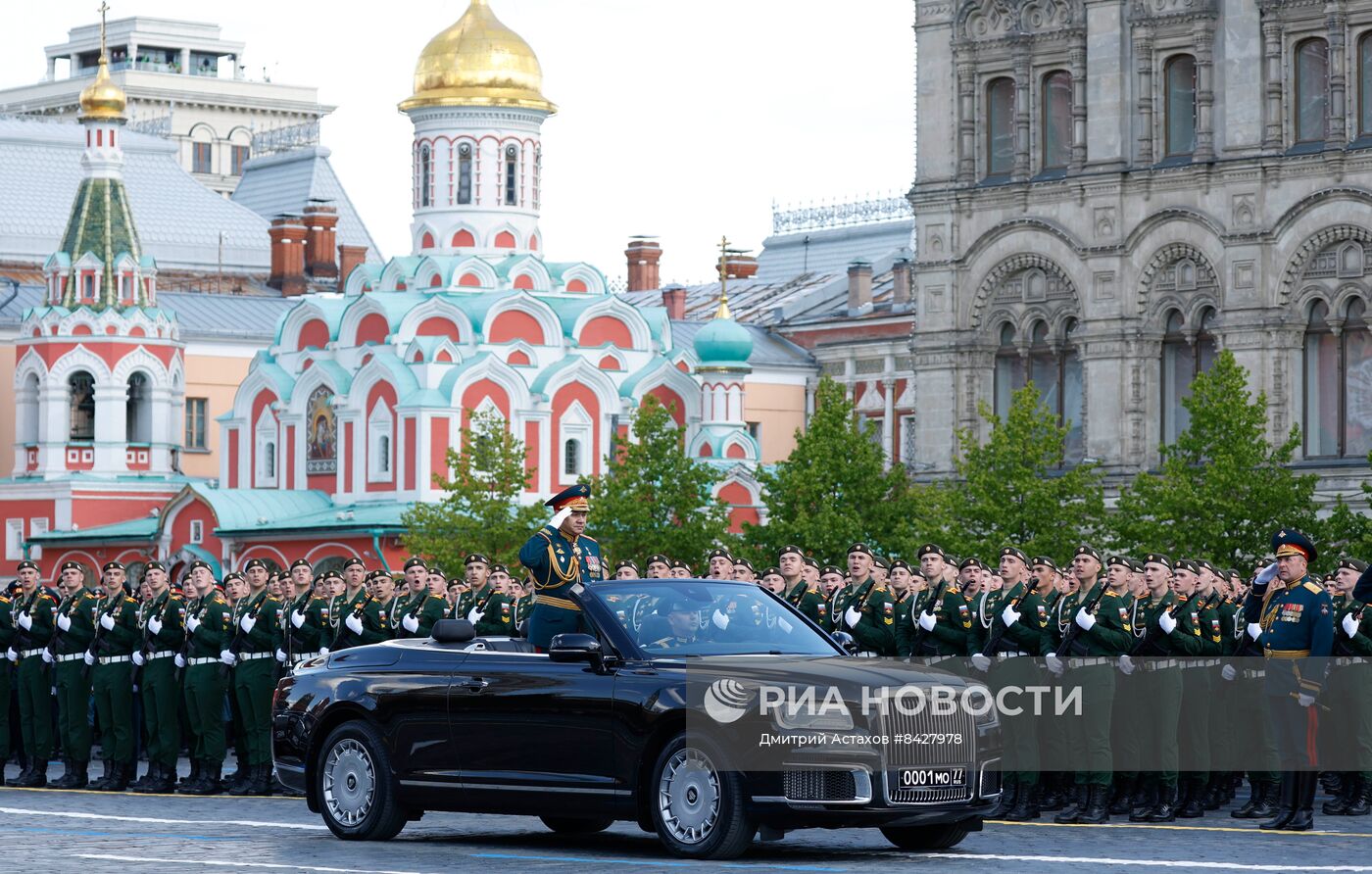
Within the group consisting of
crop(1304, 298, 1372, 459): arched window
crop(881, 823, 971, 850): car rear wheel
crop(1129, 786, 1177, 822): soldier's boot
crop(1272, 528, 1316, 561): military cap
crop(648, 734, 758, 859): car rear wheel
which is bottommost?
crop(1129, 786, 1177, 822): soldier's boot

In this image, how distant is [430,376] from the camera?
2539 inches

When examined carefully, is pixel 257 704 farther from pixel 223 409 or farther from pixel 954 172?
pixel 223 409

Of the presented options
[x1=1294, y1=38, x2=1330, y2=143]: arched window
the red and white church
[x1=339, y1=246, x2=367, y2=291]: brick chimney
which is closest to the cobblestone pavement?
[x1=1294, y1=38, x2=1330, y2=143]: arched window

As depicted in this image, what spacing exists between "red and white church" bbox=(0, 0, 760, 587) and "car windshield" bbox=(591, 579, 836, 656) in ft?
154

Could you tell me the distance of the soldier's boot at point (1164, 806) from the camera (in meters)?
18.2

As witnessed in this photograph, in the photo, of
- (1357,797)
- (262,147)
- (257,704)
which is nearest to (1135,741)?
(1357,797)

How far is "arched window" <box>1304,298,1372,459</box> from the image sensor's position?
132 feet

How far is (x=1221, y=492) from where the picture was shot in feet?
122

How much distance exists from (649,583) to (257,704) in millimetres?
6345

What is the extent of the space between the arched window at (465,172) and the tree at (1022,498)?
97.1 feet

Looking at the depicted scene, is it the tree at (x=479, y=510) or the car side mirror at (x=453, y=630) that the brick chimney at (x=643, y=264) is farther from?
the car side mirror at (x=453, y=630)

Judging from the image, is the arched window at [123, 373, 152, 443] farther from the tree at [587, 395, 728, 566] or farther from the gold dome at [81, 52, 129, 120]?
the tree at [587, 395, 728, 566]

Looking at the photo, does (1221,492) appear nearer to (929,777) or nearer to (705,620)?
(705,620)

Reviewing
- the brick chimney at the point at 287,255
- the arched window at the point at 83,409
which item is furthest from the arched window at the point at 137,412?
the brick chimney at the point at 287,255
